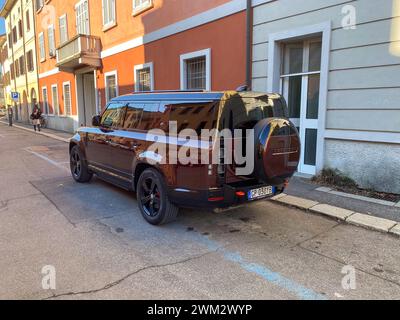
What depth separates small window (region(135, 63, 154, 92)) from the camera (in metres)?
11.5

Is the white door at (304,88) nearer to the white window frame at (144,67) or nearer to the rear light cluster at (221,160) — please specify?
the rear light cluster at (221,160)

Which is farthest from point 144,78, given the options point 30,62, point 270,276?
point 30,62

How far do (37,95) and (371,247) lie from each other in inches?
1094

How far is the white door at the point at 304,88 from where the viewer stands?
6.80 m

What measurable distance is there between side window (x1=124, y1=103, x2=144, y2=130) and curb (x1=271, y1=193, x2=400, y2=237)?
2731mm

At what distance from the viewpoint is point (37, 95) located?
25.8 m

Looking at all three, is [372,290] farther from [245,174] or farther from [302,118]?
[302,118]

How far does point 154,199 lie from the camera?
4.45m

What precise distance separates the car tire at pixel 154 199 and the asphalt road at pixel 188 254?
0.51 ft

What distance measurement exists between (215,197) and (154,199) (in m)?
1.13

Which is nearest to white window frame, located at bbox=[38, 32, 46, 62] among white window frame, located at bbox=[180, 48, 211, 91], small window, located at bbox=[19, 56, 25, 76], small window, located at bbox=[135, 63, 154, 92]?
small window, located at bbox=[19, 56, 25, 76]

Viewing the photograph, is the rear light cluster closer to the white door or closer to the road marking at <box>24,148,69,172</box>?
the white door

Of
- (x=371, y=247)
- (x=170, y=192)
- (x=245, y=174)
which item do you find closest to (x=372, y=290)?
(x=371, y=247)
